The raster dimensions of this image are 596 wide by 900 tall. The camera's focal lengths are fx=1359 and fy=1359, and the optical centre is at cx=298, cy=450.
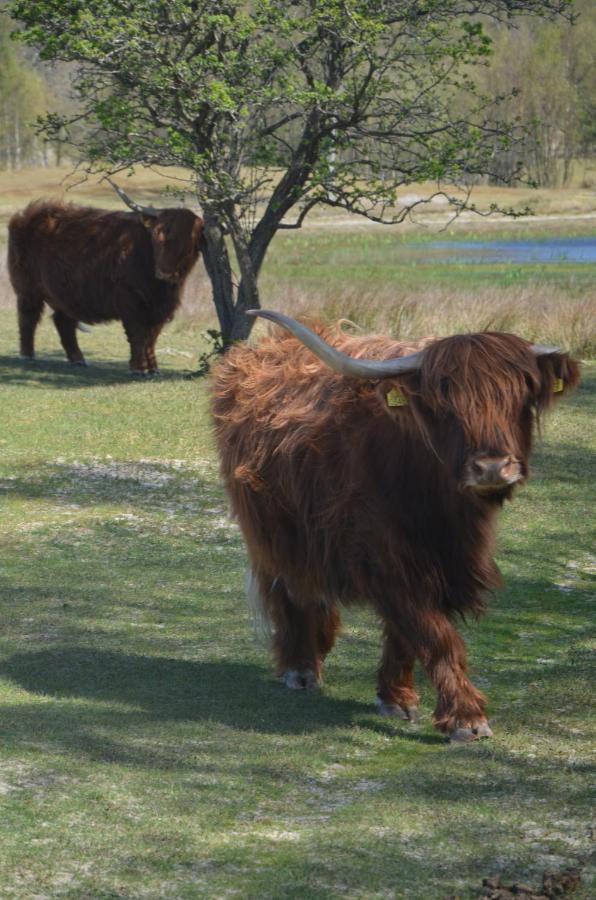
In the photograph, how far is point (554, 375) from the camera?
5.59 m

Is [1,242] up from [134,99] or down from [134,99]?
down

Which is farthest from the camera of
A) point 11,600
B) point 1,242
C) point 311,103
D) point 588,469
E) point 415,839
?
point 1,242

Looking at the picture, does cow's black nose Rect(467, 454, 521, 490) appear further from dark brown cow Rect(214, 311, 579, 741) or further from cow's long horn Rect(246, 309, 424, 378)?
cow's long horn Rect(246, 309, 424, 378)

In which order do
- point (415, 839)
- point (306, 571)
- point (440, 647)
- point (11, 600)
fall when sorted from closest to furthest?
point (415, 839), point (440, 647), point (306, 571), point (11, 600)

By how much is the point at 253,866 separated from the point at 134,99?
1371 centimetres

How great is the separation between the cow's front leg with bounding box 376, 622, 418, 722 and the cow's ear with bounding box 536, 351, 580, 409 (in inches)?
50.6

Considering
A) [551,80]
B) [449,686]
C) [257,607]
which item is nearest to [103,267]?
[257,607]

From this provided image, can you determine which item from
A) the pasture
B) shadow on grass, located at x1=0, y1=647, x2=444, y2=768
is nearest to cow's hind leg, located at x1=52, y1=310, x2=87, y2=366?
the pasture

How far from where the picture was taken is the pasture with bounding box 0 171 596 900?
13.7 ft

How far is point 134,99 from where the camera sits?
651 inches

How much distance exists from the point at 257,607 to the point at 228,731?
118 cm

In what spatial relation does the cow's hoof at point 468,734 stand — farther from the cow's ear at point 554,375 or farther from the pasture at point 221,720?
the cow's ear at point 554,375

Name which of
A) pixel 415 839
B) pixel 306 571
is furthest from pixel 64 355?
pixel 415 839

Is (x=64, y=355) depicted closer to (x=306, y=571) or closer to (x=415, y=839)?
(x=306, y=571)
